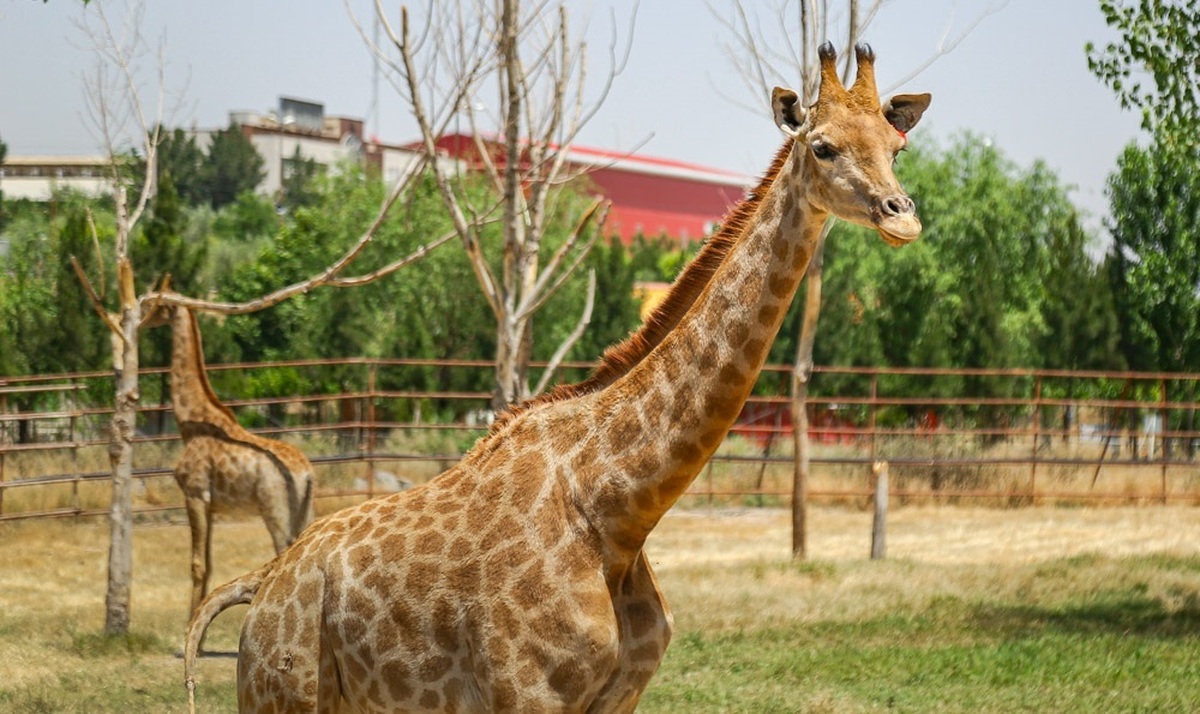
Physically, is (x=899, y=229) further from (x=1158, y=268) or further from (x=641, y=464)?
(x=1158, y=268)

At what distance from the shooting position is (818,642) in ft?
32.0

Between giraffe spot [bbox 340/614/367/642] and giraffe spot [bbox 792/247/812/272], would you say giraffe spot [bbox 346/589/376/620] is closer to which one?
giraffe spot [bbox 340/614/367/642]

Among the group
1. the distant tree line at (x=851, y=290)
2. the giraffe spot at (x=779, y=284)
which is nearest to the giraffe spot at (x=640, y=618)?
the giraffe spot at (x=779, y=284)

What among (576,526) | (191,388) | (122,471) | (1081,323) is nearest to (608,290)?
(1081,323)

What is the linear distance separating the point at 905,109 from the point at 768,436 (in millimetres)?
14321

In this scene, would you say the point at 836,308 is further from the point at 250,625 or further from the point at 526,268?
the point at 250,625

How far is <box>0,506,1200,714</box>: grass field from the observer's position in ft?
26.7

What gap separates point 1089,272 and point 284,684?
21.3 m

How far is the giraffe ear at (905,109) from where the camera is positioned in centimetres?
420

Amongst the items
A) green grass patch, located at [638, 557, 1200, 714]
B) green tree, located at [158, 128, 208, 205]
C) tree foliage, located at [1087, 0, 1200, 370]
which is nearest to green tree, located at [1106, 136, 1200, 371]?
tree foliage, located at [1087, 0, 1200, 370]

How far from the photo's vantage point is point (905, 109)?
4215 millimetres

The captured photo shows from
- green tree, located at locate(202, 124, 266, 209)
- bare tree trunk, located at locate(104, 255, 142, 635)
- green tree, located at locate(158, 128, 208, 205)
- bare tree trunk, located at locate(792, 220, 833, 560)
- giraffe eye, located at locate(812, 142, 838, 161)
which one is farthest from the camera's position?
green tree, located at locate(202, 124, 266, 209)

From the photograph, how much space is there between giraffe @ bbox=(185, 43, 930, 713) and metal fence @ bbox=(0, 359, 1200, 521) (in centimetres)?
922

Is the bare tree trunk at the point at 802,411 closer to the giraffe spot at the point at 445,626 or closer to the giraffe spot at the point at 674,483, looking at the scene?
the giraffe spot at the point at 674,483
